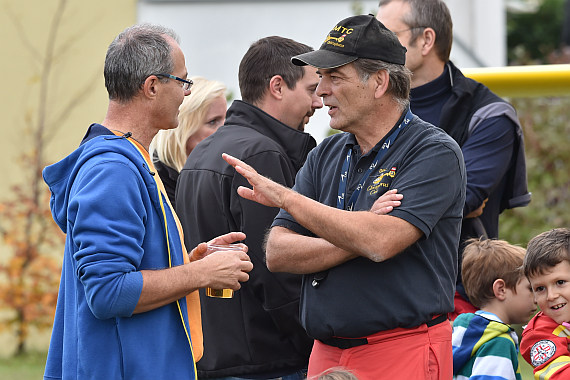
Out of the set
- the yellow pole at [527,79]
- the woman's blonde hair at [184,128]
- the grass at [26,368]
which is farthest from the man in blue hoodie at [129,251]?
the grass at [26,368]

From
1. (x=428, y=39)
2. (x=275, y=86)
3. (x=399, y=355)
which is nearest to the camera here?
(x=399, y=355)

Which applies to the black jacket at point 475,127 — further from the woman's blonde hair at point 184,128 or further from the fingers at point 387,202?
the woman's blonde hair at point 184,128

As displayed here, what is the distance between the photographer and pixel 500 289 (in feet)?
13.8

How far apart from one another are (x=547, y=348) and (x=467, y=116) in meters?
1.38

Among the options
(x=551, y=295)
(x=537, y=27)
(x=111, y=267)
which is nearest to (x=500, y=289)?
(x=551, y=295)

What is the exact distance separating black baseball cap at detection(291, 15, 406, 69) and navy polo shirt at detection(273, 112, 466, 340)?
12.4 inches

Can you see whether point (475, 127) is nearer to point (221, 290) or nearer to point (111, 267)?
point (221, 290)

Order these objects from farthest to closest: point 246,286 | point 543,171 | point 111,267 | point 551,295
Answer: point 543,171, point 246,286, point 551,295, point 111,267

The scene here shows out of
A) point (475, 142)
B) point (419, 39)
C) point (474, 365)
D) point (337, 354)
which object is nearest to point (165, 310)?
point (337, 354)

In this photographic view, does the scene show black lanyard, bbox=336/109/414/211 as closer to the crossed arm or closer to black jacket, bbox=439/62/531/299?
the crossed arm

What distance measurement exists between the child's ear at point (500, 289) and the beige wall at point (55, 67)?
657 cm

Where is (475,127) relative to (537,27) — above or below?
above

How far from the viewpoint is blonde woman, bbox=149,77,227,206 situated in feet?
16.4

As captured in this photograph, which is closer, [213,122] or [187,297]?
[187,297]
